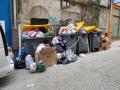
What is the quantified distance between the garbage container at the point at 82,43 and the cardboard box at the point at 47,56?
2.05m

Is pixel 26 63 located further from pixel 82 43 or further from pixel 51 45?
pixel 82 43

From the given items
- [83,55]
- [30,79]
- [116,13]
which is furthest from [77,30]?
[116,13]

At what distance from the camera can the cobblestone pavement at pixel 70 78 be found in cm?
506

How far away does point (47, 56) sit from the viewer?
22.6 feet

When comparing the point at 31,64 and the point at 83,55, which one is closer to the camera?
the point at 31,64

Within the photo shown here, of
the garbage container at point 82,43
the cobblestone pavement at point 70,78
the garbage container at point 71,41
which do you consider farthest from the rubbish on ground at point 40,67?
the garbage container at point 82,43

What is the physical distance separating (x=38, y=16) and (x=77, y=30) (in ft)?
6.14

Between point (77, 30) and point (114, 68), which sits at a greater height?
point (77, 30)

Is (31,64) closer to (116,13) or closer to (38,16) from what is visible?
(38,16)

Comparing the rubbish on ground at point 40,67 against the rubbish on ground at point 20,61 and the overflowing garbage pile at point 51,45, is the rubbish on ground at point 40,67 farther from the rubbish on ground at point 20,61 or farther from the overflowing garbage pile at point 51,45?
the rubbish on ground at point 20,61

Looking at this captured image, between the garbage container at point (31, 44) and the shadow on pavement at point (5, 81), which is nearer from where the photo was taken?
the shadow on pavement at point (5, 81)

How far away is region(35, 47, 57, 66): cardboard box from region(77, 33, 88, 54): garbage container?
6.73ft

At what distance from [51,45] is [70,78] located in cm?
258

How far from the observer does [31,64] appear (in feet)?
20.9
